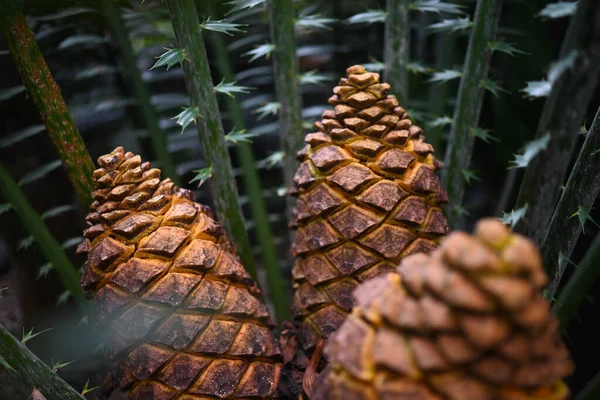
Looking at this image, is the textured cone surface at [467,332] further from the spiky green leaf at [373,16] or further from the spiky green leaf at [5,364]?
the spiky green leaf at [373,16]

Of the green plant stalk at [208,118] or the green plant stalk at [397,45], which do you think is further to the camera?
the green plant stalk at [397,45]

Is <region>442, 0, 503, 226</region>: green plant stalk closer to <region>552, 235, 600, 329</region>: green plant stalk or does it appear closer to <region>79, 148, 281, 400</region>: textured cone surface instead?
<region>552, 235, 600, 329</region>: green plant stalk

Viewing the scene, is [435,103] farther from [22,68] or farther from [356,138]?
[22,68]

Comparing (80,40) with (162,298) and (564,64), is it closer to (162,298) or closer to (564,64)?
(162,298)

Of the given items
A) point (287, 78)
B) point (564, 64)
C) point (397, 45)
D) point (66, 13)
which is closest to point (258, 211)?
point (287, 78)

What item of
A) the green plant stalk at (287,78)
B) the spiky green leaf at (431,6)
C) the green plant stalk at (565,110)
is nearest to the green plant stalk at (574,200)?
the green plant stalk at (565,110)

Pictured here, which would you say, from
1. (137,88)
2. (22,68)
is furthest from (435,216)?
(137,88)

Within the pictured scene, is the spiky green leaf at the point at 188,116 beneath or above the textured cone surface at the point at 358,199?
above
